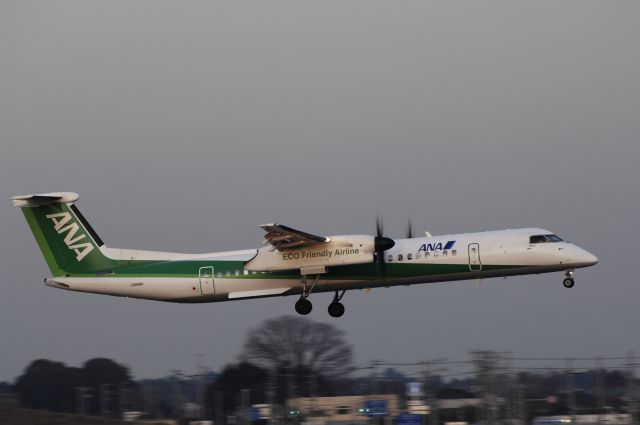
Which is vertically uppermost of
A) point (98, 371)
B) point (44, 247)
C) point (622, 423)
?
point (44, 247)

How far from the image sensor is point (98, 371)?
44.0 m

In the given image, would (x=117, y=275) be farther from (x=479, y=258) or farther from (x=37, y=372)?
(x=37, y=372)

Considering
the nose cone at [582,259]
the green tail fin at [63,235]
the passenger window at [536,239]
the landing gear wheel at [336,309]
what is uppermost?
the green tail fin at [63,235]

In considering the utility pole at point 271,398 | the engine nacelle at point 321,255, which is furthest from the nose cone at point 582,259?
the utility pole at point 271,398

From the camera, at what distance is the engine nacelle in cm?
2762

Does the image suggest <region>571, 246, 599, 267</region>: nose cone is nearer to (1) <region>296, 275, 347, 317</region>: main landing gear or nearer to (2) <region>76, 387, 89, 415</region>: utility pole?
(1) <region>296, 275, 347, 317</region>: main landing gear

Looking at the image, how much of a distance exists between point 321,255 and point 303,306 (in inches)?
67.8

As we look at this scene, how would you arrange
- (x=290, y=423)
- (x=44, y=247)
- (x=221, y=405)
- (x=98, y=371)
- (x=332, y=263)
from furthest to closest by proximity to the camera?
(x=98, y=371), (x=44, y=247), (x=332, y=263), (x=221, y=405), (x=290, y=423)

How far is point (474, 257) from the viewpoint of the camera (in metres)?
27.5

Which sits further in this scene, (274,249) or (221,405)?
(274,249)

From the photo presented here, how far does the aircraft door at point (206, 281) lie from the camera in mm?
29031

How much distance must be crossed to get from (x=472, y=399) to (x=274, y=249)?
28.7ft

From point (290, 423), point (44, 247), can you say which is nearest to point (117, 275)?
point (44, 247)

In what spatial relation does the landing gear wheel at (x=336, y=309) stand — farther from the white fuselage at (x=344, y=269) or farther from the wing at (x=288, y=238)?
the wing at (x=288, y=238)
